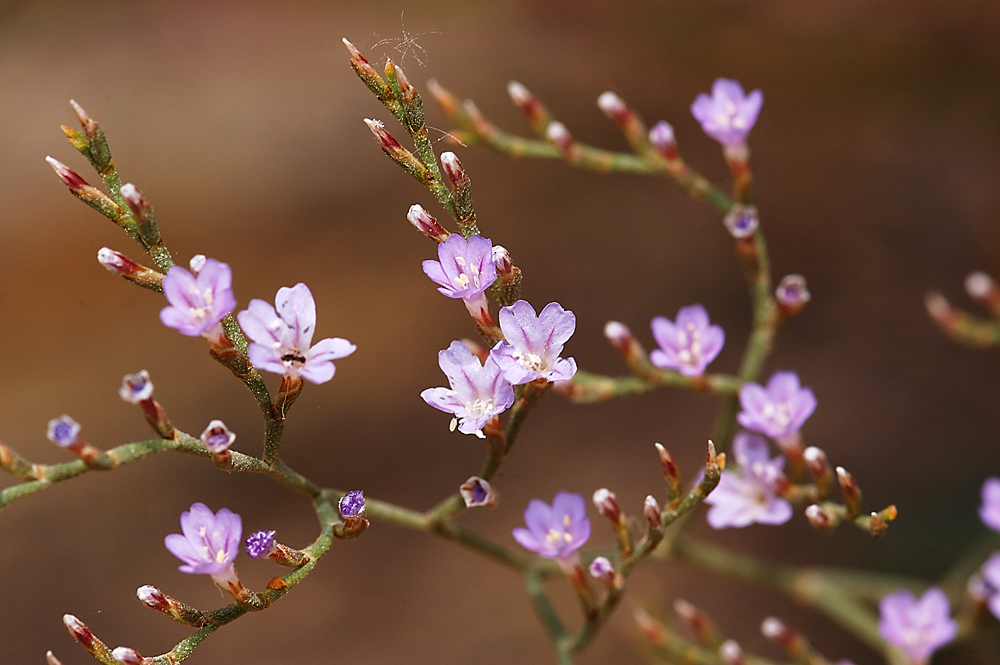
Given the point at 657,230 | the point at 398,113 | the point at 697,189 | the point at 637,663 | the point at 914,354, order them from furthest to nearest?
the point at 657,230, the point at 914,354, the point at 637,663, the point at 697,189, the point at 398,113

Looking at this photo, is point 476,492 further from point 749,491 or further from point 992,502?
point 992,502

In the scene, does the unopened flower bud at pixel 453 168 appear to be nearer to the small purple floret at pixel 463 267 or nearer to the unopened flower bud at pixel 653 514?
the small purple floret at pixel 463 267

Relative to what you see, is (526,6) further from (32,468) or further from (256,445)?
(32,468)

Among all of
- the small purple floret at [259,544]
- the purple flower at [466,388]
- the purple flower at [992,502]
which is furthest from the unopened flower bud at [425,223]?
the purple flower at [992,502]

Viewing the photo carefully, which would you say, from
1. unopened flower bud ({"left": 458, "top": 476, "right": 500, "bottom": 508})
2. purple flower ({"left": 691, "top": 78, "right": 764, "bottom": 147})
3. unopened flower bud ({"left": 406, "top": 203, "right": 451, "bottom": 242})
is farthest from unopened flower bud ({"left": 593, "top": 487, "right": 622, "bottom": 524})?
purple flower ({"left": 691, "top": 78, "right": 764, "bottom": 147})

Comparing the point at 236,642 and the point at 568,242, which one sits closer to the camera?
the point at 236,642

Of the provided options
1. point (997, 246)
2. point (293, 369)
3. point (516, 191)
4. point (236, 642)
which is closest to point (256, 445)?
point (236, 642)
